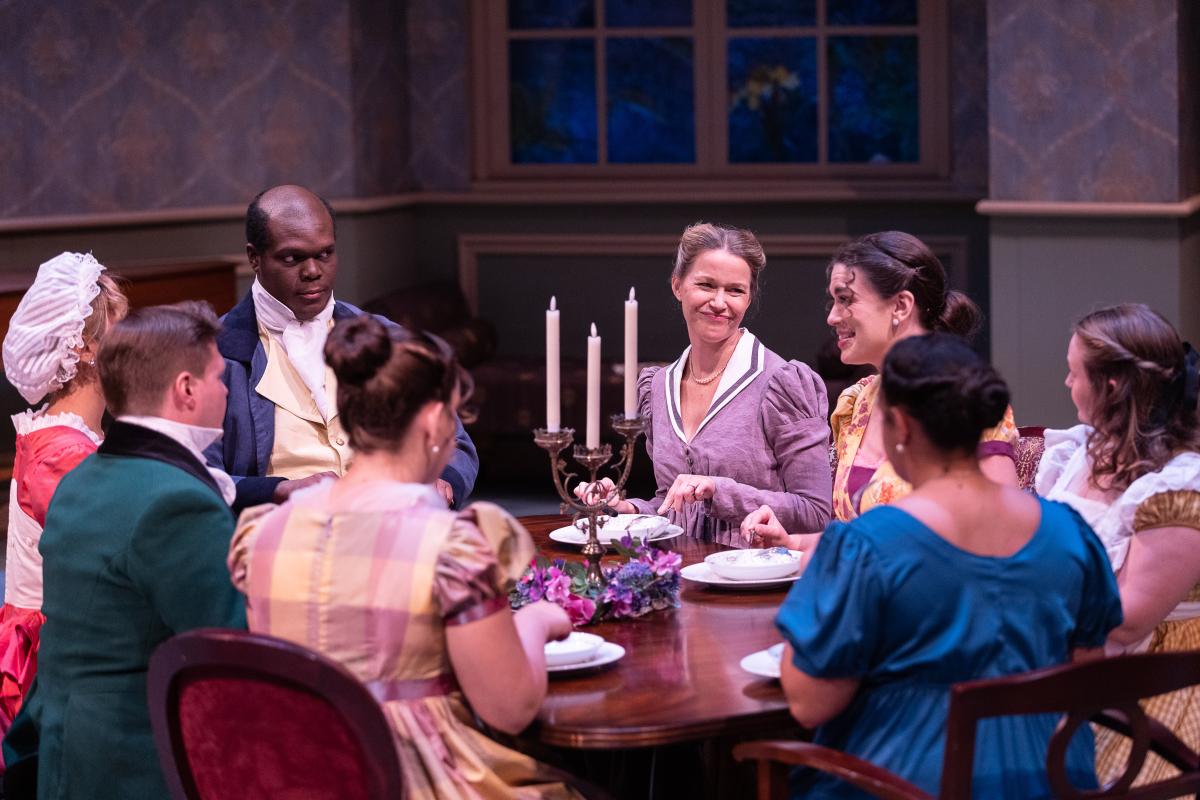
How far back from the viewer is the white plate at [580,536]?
2.97 m

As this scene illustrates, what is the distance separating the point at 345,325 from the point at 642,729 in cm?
65

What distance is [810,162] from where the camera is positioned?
7480mm

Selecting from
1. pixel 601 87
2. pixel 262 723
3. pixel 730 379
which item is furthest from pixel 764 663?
pixel 601 87

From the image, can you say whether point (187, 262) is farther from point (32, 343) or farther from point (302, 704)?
point (302, 704)

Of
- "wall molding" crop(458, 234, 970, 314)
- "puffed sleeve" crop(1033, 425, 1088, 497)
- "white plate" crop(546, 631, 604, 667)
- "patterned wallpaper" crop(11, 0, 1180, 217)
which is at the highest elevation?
"patterned wallpaper" crop(11, 0, 1180, 217)

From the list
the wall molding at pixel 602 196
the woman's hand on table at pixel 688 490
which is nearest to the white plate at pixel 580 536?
the woman's hand on table at pixel 688 490

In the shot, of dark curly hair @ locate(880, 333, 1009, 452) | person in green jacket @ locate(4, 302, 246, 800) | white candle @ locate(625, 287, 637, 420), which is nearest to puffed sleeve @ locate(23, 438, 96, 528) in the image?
person in green jacket @ locate(4, 302, 246, 800)

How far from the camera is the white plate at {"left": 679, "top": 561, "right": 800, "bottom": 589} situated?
265 cm

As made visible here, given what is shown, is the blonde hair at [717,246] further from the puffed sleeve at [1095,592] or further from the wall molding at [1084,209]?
the wall molding at [1084,209]

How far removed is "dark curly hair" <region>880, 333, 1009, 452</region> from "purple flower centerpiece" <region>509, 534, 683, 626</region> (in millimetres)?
629

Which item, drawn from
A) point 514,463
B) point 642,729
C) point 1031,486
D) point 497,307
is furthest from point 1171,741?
point 497,307

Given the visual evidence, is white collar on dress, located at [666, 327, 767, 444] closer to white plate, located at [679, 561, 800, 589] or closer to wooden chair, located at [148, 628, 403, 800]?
white plate, located at [679, 561, 800, 589]

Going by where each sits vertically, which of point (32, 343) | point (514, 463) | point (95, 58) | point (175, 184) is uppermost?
point (95, 58)

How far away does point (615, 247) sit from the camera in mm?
7559
